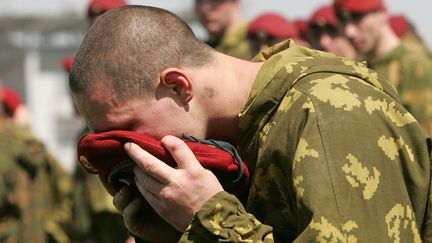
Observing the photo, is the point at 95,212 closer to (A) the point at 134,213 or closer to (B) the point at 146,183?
(A) the point at 134,213

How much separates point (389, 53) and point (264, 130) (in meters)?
4.57

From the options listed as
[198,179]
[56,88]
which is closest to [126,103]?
[198,179]

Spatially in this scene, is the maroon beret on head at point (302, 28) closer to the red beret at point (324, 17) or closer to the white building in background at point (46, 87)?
the red beret at point (324, 17)

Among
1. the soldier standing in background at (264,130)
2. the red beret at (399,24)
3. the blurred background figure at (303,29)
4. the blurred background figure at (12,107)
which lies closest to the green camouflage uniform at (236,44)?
the blurred background figure at (303,29)

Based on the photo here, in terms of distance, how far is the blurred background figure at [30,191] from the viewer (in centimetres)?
978

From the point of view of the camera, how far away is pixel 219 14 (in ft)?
28.4

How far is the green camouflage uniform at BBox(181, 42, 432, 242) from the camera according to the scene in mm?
3516

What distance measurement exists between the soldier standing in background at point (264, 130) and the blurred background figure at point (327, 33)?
17.0 feet

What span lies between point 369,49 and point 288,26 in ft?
2.41

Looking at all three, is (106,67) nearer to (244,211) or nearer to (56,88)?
(244,211)

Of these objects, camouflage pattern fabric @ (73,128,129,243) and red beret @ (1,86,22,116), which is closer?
camouflage pattern fabric @ (73,128,129,243)

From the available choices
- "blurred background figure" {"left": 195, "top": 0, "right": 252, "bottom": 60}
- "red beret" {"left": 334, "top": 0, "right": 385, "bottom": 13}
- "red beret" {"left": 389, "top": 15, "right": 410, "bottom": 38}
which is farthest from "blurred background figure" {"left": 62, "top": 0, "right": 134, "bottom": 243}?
"red beret" {"left": 389, "top": 15, "right": 410, "bottom": 38}

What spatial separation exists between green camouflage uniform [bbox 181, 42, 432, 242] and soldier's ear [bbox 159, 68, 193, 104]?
20cm

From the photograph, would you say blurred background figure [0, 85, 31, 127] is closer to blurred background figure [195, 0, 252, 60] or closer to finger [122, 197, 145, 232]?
blurred background figure [195, 0, 252, 60]
